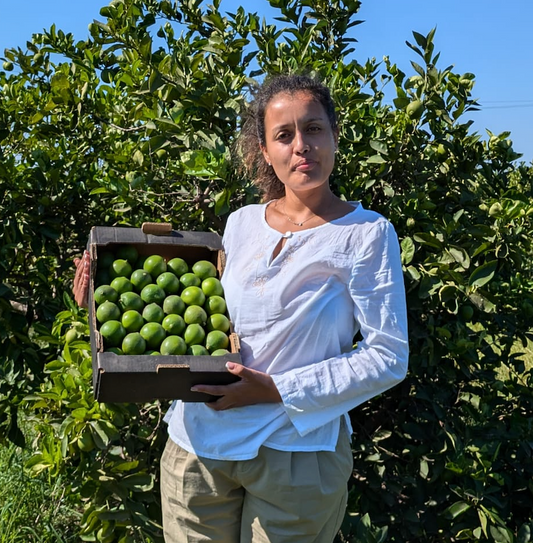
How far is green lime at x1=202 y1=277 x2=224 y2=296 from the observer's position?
1739 millimetres

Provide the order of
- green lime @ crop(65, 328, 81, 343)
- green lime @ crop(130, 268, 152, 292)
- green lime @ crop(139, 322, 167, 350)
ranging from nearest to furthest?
green lime @ crop(139, 322, 167, 350) < green lime @ crop(130, 268, 152, 292) < green lime @ crop(65, 328, 81, 343)

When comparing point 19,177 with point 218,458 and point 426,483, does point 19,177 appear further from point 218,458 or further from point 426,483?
point 426,483

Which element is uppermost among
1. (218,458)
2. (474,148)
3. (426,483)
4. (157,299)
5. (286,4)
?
(286,4)

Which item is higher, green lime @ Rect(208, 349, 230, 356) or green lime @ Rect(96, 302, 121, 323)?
green lime @ Rect(96, 302, 121, 323)

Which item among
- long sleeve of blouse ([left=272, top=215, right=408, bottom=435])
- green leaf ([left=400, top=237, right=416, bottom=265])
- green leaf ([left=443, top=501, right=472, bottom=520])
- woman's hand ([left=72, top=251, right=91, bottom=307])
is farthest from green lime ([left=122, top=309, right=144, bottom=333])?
green leaf ([left=443, top=501, right=472, bottom=520])

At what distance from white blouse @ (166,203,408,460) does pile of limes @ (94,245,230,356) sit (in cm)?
7

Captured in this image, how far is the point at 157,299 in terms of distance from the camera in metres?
1.71

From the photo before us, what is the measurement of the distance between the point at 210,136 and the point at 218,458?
1110 mm

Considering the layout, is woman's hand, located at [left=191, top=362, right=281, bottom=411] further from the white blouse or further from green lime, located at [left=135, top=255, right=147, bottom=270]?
green lime, located at [left=135, top=255, right=147, bottom=270]

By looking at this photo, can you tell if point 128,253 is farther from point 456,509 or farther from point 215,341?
point 456,509

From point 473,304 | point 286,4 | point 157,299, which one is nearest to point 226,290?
point 157,299

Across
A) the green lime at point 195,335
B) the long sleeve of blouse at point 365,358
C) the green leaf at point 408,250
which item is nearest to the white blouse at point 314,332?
the long sleeve of blouse at point 365,358

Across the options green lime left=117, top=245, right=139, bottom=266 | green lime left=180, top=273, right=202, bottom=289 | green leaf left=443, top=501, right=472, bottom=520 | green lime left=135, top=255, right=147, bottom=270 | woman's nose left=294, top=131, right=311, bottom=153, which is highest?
woman's nose left=294, top=131, right=311, bottom=153

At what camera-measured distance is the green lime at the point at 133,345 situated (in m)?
1.59
